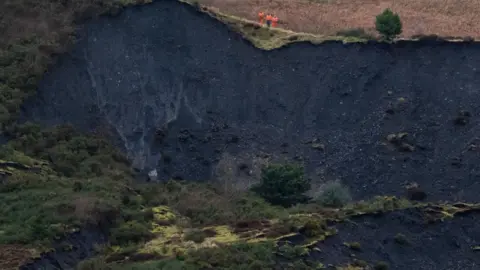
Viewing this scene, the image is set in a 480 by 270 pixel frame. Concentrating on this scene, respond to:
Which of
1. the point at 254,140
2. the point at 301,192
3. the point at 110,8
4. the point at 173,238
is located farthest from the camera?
the point at 110,8

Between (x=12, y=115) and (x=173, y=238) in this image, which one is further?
(x=12, y=115)

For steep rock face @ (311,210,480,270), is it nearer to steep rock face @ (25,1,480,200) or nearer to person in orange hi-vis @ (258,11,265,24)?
steep rock face @ (25,1,480,200)

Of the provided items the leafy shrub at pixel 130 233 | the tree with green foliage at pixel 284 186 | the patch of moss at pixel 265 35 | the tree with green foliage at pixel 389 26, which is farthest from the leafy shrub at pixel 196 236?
the tree with green foliage at pixel 389 26

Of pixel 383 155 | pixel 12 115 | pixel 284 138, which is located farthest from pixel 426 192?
pixel 12 115

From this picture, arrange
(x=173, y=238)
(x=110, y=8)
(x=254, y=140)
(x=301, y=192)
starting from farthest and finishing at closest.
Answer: (x=110, y=8)
(x=254, y=140)
(x=301, y=192)
(x=173, y=238)

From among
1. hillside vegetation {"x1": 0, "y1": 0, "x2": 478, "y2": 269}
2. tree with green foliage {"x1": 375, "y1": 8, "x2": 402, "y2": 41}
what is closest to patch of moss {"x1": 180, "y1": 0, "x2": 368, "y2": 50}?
tree with green foliage {"x1": 375, "y1": 8, "x2": 402, "y2": 41}

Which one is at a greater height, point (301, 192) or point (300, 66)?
point (300, 66)

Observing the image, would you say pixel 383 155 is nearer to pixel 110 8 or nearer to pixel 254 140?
pixel 254 140

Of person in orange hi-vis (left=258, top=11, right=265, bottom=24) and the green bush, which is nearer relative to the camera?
the green bush
